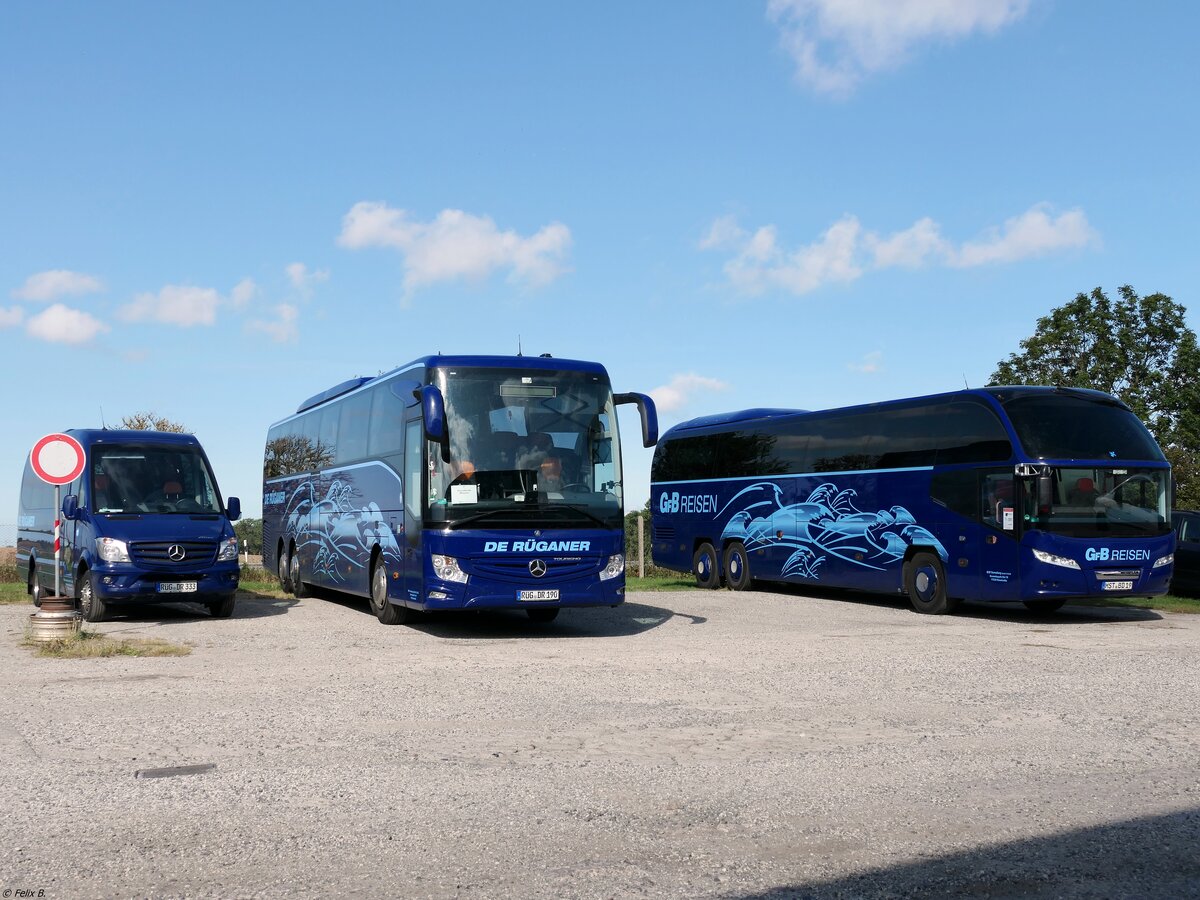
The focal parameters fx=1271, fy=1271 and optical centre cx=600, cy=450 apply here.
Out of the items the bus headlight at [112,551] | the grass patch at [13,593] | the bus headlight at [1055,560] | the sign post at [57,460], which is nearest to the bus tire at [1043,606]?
the bus headlight at [1055,560]

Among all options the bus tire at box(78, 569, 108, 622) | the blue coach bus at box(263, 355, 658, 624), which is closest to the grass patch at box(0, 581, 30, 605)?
the bus tire at box(78, 569, 108, 622)

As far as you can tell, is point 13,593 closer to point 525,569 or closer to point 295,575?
point 295,575

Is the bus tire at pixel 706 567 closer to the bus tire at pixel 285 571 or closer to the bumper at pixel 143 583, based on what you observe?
the bus tire at pixel 285 571

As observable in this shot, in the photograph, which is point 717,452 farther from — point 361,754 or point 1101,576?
point 361,754

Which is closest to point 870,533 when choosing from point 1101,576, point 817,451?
point 817,451

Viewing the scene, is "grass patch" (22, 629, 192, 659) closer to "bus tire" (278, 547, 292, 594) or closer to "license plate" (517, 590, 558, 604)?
"license plate" (517, 590, 558, 604)

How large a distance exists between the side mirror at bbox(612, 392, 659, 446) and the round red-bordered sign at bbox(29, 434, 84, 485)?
6766 millimetres

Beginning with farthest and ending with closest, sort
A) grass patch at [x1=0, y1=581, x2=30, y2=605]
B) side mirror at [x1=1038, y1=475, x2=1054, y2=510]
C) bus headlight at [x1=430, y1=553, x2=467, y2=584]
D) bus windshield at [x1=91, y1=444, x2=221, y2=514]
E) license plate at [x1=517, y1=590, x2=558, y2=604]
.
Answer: grass patch at [x1=0, y1=581, x2=30, y2=605] → side mirror at [x1=1038, y1=475, x2=1054, y2=510] → bus windshield at [x1=91, y1=444, x2=221, y2=514] → license plate at [x1=517, y1=590, x2=558, y2=604] → bus headlight at [x1=430, y1=553, x2=467, y2=584]

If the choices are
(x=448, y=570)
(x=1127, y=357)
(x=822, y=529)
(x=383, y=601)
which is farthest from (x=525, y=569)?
(x=1127, y=357)

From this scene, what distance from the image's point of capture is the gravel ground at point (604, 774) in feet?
17.5

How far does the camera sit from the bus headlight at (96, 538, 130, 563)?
1698cm

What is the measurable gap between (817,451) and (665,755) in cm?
1655

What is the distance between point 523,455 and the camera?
15.4 metres

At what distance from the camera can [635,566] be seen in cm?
3938
